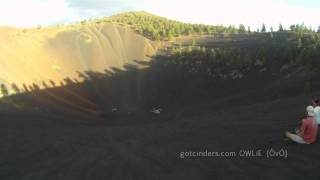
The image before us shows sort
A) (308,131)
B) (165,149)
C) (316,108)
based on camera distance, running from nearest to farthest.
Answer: (308,131) < (316,108) < (165,149)

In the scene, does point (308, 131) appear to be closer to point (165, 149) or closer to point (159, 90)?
point (165, 149)

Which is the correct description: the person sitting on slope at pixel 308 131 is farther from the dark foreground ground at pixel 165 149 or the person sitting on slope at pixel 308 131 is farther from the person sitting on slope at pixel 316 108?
the person sitting on slope at pixel 316 108

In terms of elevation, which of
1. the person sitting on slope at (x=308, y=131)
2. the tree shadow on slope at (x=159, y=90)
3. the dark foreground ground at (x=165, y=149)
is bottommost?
the tree shadow on slope at (x=159, y=90)

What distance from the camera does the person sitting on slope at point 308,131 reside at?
19734 millimetres

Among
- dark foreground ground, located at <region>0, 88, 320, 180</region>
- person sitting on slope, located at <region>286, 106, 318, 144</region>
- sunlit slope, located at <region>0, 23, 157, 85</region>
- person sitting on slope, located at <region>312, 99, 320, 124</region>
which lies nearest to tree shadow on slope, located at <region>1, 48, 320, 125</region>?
sunlit slope, located at <region>0, 23, 157, 85</region>

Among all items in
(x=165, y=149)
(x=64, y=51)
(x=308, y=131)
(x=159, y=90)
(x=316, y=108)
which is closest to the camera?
(x=308, y=131)

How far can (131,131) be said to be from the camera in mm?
36250

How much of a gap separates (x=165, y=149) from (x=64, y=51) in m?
54.1

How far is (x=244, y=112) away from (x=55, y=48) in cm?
4463

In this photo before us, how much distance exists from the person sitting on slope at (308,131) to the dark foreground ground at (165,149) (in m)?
0.29

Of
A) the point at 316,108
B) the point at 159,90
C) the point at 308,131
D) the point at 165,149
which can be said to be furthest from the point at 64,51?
the point at 308,131

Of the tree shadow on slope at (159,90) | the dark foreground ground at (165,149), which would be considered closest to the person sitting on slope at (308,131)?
the dark foreground ground at (165,149)

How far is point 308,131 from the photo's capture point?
2023 centimetres

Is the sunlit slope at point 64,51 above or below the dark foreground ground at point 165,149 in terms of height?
below
